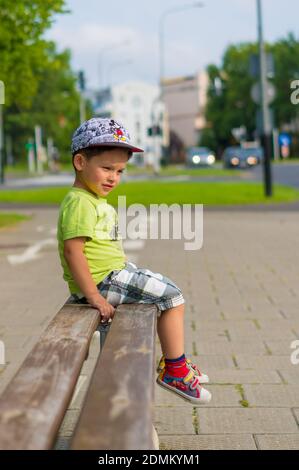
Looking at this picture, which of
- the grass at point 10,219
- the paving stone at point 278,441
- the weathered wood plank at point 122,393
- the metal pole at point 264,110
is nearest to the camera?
the weathered wood plank at point 122,393

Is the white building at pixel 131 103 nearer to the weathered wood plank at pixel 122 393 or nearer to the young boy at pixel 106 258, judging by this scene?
the young boy at pixel 106 258

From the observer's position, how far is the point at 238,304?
7.86 meters

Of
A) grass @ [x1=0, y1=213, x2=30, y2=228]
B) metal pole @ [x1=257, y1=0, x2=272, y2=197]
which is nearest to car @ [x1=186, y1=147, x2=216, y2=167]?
grass @ [x1=0, y1=213, x2=30, y2=228]

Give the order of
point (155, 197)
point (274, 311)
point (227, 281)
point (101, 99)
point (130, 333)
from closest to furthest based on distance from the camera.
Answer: point (130, 333)
point (274, 311)
point (227, 281)
point (155, 197)
point (101, 99)

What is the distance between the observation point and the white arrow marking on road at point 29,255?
37.7 ft

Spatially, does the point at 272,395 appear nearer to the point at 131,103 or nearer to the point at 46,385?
the point at 46,385

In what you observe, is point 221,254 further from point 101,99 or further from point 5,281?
point 101,99

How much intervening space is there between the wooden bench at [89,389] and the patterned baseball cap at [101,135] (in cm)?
75

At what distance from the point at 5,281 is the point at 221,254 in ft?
11.6

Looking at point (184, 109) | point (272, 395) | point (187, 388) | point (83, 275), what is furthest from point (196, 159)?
point (184, 109)

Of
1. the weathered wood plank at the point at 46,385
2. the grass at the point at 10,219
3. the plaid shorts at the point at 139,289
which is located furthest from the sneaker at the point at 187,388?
the grass at the point at 10,219

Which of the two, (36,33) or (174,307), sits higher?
(36,33)

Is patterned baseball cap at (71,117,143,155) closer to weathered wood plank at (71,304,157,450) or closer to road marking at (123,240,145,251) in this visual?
weathered wood plank at (71,304,157,450)
